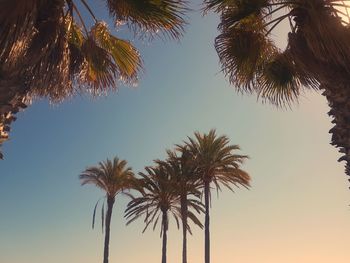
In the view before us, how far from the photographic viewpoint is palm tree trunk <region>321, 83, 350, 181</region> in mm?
7336

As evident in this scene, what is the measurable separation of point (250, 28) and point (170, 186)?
78.1 feet

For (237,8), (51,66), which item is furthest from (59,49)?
(237,8)

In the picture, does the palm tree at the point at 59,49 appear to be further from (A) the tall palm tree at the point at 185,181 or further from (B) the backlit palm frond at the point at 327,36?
(A) the tall palm tree at the point at 185,181

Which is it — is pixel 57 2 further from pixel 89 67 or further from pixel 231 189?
pixel 231 189

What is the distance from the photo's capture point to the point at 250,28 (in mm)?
9766

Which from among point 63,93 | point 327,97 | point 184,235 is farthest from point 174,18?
point 184,235

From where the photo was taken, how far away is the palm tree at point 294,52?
7488 millimetres

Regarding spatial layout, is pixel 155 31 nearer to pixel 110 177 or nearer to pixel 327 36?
pixel 327 36

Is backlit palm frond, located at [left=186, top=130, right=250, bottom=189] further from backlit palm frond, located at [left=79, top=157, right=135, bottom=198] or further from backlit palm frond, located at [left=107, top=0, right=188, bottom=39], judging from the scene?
backlit palm frond, located at [left=107, top=0, right=188, bottom=39]

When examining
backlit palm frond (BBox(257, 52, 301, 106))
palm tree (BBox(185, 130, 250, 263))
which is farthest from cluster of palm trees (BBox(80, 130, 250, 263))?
backlit palm frond (BBox(257, 52, 301, 106))

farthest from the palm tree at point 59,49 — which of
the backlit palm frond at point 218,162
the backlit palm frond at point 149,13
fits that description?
the backlit palm frond at point 218,162

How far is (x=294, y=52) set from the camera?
8086 mm

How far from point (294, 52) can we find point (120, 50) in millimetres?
3838

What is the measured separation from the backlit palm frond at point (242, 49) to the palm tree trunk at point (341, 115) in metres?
2.38
